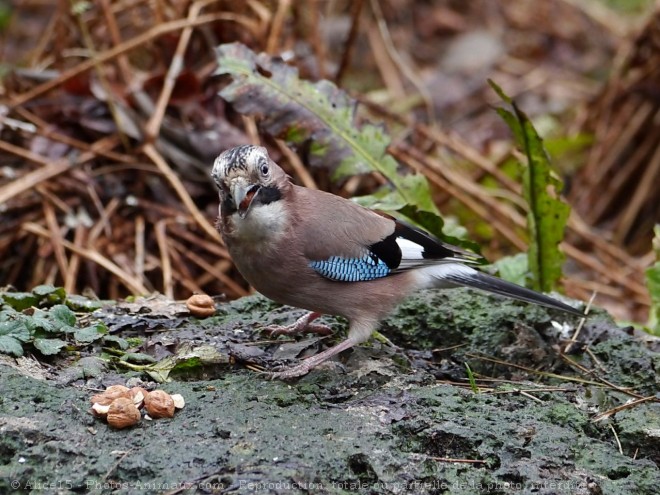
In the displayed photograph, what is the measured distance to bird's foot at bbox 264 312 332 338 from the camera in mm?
4441

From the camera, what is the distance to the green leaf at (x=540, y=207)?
530 centimetres

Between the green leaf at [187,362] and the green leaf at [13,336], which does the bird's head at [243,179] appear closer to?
the green leaf at [187,362]

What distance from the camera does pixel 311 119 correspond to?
5.55 metres

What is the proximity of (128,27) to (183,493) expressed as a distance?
605 centimetres

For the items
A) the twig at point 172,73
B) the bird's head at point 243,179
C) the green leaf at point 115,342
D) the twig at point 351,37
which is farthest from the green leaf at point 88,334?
the twig at point 351,37

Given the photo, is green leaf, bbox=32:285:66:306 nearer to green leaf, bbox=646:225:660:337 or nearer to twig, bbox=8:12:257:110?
twig, bbox=8:12:257:110

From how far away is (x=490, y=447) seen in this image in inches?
135

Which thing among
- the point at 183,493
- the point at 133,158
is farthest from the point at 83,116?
the point at 183,493

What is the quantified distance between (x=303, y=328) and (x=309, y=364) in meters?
0.49

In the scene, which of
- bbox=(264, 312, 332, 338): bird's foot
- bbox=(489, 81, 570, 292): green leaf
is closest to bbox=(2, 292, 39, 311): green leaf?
bbox=(264, 312, 332, 338): bird's foot

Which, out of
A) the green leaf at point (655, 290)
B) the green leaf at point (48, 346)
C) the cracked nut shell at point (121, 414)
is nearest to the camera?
the cracked nut shell at point (121, 414)

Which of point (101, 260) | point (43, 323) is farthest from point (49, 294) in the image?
Result: point (101, 260)

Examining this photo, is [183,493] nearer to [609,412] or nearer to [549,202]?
[609,412]

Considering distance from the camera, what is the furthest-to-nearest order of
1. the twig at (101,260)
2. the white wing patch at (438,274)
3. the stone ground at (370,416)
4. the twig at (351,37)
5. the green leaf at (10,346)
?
1. the twig at (351,37)
2. the twig at (101,260)
3. the white wing patch at (438,274)
4. the green leaf at (10,346)
5. the stone ground at (370,416)
